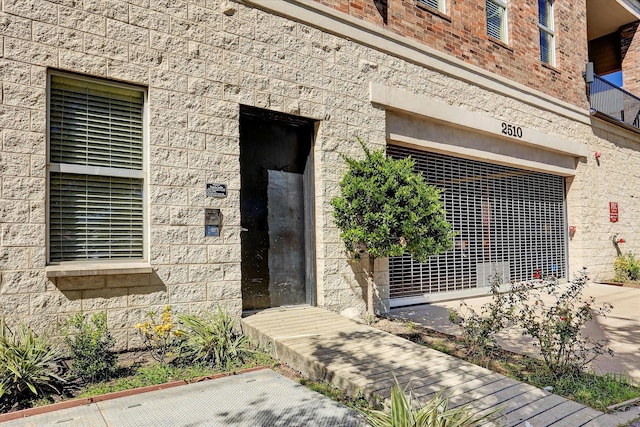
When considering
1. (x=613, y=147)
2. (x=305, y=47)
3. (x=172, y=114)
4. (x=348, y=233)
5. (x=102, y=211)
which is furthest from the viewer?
(x=613, y=147)

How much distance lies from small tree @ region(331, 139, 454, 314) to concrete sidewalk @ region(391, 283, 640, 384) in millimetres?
1442

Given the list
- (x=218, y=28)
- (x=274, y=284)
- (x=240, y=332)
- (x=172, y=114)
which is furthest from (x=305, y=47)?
(x=240, y=332)

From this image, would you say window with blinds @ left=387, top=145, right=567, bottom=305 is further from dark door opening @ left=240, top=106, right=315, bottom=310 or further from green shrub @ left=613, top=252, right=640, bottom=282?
dark door opening @ left=240, top=106, right=315, bottom=310

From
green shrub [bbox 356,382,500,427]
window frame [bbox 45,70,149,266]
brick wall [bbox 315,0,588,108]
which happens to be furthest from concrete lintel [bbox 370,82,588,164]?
green shrub [bbox 356,382,500,427]

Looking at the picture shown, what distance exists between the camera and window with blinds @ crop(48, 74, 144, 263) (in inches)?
191

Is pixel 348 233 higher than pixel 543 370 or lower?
higher

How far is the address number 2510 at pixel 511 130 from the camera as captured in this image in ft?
32.9

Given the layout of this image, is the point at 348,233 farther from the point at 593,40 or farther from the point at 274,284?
the point at 593,40

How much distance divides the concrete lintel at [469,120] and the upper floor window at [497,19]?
6.91 feet

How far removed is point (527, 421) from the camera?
134 inches

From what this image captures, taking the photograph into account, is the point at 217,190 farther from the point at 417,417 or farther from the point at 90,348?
the point at 417,417

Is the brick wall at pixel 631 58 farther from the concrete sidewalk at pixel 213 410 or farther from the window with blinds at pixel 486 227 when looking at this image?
the concrete sidewalk at pixel 213 410

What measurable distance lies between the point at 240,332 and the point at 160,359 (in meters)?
1.24

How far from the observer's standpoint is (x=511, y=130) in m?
10.2
